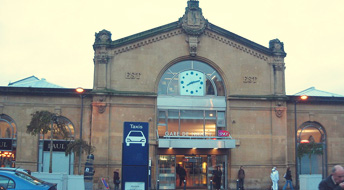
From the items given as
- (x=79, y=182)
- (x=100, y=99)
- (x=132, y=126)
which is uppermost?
(x=100, y=99)

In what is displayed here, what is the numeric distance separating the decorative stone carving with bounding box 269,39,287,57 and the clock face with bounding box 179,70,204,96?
658 centimetres

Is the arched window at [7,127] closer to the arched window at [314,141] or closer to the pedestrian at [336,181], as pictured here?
the arched window at [314,141]

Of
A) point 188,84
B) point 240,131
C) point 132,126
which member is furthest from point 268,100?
point 132,126

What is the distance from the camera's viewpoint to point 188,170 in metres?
34.2

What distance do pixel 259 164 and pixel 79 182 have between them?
1621 centimetres

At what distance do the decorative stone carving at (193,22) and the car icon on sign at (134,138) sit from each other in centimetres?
1834

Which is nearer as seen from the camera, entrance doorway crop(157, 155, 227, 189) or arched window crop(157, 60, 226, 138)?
entrance doorway crop(157, 155, 227, 189)

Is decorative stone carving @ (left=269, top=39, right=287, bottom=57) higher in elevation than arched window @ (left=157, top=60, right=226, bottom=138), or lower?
higher

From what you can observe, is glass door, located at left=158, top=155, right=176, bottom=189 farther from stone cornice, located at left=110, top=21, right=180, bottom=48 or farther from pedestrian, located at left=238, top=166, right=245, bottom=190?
stone cornice, located at left=110, top=21, right=180, bottom=48

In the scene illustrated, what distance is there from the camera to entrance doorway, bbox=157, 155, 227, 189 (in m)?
33.7

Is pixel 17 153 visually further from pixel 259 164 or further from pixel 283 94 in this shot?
pixel 283 94

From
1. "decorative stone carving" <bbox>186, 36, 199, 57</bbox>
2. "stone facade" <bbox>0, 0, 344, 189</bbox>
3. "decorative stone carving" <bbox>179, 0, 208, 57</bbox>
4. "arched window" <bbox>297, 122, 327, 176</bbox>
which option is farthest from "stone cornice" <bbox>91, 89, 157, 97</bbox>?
"arched window" <bbox>297, 122, 327, 176</bbox>

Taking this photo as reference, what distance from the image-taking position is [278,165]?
34500 mm

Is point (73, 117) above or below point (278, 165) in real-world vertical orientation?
above
